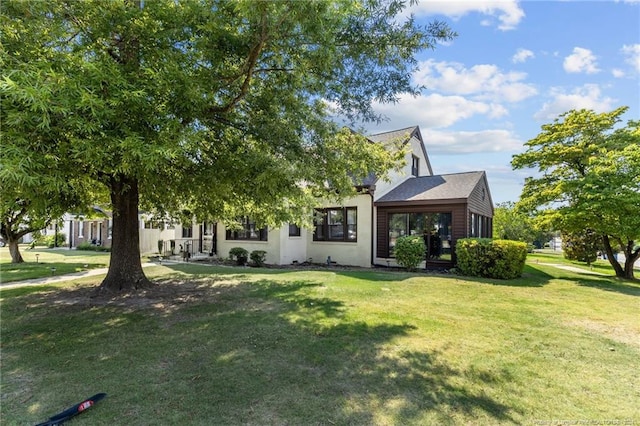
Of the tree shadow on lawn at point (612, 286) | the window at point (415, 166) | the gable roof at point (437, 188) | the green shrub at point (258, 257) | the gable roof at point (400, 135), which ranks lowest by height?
the tree shadow on lawn at point (612, 286)

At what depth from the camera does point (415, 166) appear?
774 inches

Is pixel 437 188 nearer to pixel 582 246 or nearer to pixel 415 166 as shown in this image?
pixel 415 166

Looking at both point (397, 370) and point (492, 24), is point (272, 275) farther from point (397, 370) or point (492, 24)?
point (492, 24)

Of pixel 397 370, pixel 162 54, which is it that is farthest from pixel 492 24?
pixel 397 370

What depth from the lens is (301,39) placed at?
5363 millimetres

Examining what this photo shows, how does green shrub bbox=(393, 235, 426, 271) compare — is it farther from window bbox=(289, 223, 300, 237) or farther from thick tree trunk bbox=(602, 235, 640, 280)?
thick tree trunk bbox=(602, 235, 640, 280)

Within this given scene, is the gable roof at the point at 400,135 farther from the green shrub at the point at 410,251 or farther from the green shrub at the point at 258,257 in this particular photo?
the green shrub at the point at 258,257

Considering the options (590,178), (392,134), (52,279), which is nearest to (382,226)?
(392,134)

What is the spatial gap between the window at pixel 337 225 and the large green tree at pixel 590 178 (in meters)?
7.72

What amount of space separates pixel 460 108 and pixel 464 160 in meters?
12.0

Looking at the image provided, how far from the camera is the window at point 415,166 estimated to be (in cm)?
1933

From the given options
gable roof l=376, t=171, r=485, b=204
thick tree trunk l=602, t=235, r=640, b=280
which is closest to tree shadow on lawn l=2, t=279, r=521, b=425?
gable roof l=376, t=171, r=485, b=204

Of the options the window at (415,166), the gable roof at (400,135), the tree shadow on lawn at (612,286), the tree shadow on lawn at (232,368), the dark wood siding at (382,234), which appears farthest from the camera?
the window at (415,166)

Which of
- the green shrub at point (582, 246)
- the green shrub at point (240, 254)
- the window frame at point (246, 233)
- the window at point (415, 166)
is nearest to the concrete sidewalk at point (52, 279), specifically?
the green shrub at point (240, 254)
